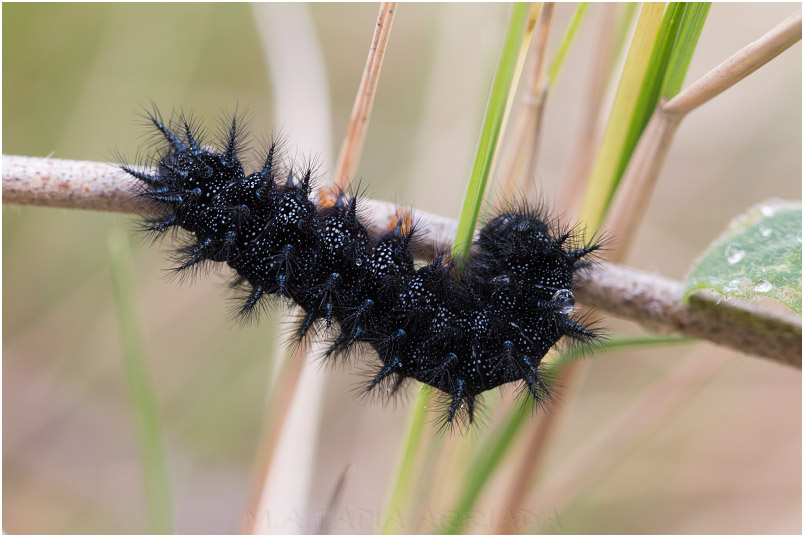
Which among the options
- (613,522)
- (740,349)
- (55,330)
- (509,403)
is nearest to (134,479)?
(55,330)

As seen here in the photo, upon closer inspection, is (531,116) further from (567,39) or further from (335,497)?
(335,497)

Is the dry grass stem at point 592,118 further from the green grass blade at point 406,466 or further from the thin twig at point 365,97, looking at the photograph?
the green grass blade at point 406,466

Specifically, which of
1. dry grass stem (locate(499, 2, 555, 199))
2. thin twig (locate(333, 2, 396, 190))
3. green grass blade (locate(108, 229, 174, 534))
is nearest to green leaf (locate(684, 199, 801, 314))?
dry grass stem (locate(499, 2, 555, 199))

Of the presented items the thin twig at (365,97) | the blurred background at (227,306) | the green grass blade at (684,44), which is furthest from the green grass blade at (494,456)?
the blurred background at (227,306)

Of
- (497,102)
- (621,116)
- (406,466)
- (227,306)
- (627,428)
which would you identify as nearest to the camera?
(497,102)

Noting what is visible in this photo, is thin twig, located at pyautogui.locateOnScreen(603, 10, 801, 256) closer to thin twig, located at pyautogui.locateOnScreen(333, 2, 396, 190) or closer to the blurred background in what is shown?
thin twig, located at pyautogui.locateOnScreen(333, 2, 396, 190)

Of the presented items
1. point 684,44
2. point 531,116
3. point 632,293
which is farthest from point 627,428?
point 684,44

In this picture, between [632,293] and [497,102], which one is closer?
[497,102]
